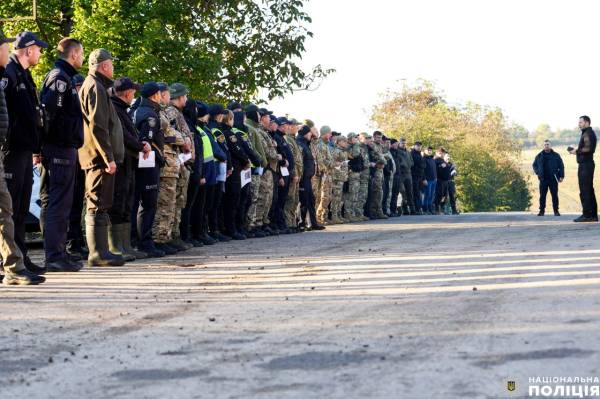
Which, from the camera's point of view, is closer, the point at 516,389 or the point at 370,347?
the point at 516,389

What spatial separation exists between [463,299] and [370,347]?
A: 241 centimetres

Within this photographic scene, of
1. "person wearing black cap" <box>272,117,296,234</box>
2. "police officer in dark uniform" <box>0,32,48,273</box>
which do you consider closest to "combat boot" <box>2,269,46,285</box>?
"police officer in dark uniform" <box>0,32,48,273</box>

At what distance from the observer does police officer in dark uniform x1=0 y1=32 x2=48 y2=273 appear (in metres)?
10.8

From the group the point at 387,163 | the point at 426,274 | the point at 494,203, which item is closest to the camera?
the point at 426,274

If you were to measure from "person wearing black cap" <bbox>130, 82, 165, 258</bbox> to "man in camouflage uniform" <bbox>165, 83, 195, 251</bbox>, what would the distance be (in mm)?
777

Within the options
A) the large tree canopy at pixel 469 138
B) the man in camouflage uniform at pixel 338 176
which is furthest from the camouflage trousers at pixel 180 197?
the large tree canopy at pixel 469 138

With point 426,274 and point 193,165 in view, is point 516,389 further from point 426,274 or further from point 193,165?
point 193,165

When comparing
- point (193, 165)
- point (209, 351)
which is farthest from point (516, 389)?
point (193, 165)

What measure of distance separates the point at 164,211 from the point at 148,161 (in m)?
1.16

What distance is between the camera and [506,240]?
17.2 metres

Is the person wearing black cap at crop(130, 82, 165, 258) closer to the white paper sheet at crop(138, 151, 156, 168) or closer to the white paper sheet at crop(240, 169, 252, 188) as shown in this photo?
the white paper sheet at crop(138, 151, 156, 168)

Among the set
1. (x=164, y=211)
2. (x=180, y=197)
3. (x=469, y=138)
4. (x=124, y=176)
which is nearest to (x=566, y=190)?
(x=469, y=138)

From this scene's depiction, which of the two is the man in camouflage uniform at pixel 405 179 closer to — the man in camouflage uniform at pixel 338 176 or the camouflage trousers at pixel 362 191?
the camouflage trousers at pixel 362 191

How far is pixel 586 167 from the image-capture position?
24.2 meters
